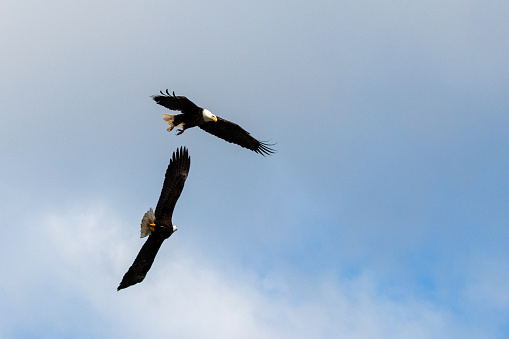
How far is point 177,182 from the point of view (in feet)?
51.6

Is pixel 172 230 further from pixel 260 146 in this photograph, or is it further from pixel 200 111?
pixel 260 146

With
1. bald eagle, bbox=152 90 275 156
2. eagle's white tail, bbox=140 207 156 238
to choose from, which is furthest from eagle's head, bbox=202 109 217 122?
eagle's white tail, bbox=140 207 156 238

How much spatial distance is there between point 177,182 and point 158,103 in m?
1.98

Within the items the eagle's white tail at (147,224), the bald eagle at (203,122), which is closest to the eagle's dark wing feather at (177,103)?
the bald eagle at (203,122)

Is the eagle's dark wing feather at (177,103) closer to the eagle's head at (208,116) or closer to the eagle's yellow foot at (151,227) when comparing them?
the eagle's head at (208,116)

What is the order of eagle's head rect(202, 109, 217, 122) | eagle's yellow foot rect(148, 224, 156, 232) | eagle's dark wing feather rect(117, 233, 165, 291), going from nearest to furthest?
eagle's yellow foot rect(148, 224, 156, 232) → eagle's dark wing feather rect(117, 233, 165, 291) → eagle's head rect(202, 109, 217, 122)

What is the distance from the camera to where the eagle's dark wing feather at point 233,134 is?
59.4ft

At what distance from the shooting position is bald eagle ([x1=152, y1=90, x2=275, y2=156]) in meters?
16.0

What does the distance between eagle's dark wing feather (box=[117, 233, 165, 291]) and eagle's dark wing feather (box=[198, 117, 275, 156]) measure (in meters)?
3.86

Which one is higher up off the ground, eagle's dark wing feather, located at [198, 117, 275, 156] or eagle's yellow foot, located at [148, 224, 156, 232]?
eagle's dark wing feather, located at [198, 117, 275, 156]

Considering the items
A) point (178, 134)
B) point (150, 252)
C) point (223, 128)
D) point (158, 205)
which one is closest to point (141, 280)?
point (150, 252)

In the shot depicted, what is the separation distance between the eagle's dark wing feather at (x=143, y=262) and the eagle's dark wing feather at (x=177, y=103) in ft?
10.5

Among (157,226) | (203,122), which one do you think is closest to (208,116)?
(203,122)

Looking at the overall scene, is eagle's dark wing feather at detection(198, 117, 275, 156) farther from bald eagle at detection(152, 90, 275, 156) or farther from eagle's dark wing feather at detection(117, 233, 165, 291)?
eagle's dark wing feather at detection(117, 233, 165, 291)
